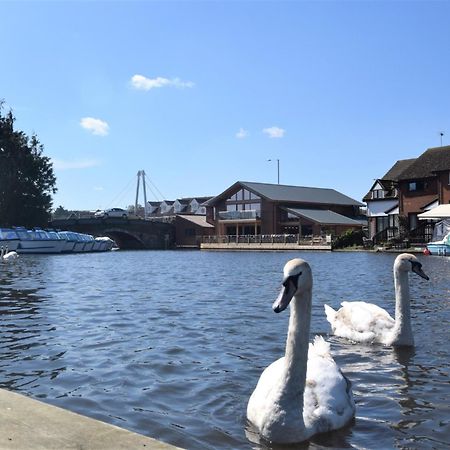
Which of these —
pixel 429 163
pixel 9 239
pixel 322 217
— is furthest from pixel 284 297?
pixel 322 217

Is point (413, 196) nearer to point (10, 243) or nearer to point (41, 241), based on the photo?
point (41, 241)

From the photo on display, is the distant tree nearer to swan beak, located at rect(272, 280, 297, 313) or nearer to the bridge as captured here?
the bridge

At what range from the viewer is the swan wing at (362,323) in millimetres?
9867

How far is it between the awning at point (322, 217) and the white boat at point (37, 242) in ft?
88.2

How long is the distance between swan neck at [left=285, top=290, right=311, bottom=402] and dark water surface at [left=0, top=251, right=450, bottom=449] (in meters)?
0.60

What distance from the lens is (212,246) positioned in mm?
70875

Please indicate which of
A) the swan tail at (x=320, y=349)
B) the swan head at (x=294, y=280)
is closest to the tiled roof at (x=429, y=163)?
the swan tail at (x=320, y=349)

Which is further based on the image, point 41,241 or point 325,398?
point 41,241

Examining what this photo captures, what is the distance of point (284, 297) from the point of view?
5.08 m

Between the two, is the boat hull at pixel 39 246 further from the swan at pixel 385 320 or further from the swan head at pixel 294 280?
the swan head at pixel 294 280

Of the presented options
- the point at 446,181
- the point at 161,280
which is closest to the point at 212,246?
the point at 446,181

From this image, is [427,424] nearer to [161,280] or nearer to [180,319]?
[180,319]

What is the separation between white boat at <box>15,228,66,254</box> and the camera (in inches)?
2143

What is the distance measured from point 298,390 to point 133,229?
83053mm
